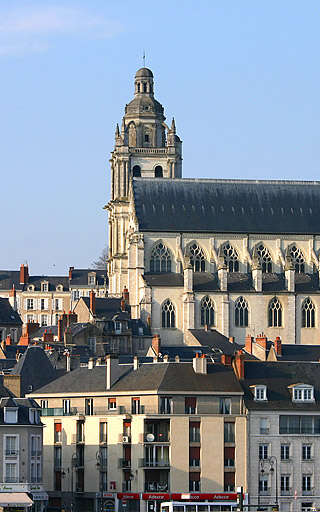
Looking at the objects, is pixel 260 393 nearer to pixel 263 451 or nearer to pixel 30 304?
pixel 263 451

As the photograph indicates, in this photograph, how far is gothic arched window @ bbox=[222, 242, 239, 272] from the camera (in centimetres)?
13488

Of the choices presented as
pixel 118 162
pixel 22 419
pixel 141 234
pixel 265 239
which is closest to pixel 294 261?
pixel 265 239

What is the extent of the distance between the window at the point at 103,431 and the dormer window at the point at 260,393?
6755mm

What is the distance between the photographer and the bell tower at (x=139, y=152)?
495 ft

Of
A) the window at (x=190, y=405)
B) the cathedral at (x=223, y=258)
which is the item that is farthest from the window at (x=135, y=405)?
the cathedral at (x=223, y=258)

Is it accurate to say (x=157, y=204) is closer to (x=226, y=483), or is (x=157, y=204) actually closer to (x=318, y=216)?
(x=318, y=216)

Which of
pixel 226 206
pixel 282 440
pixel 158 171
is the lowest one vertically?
pixel 282 440

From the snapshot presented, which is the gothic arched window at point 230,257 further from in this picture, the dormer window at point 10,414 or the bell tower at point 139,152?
the dormer window at point 10,414

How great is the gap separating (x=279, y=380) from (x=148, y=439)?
7.13 m

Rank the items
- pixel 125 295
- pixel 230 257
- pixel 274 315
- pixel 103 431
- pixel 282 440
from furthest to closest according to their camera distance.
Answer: pixel 230 257 < pixel 125 295 < pixel 274 315 < pixel 103 431 < pixel 282 440

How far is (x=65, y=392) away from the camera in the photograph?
283 ft

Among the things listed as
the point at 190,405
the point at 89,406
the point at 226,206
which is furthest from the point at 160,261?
the point at 190,405

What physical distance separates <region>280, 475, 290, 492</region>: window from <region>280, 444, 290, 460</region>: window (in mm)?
942

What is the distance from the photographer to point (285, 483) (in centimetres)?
8131
